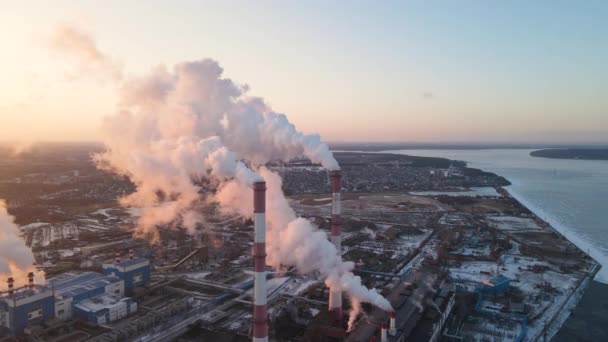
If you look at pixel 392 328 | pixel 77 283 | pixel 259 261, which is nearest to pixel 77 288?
pixel 77 283

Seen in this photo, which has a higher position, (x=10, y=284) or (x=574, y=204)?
(x=10, y=284)

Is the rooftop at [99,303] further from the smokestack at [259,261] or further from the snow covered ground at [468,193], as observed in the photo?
the snow covered ground at [468,193]

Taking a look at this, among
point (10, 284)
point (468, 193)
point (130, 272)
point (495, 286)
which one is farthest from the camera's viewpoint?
point (468, 193)

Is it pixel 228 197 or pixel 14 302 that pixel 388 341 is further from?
pixel 14 302

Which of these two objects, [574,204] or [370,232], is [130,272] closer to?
[370,232]

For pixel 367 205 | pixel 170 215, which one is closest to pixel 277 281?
pixel 170 215
